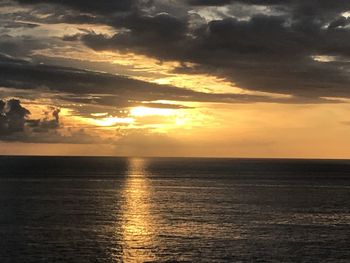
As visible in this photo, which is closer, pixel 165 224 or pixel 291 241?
pixel 291 241

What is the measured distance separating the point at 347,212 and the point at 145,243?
58.5m

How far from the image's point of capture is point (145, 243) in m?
75.9

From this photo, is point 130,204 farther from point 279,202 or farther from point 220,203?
point 279,202

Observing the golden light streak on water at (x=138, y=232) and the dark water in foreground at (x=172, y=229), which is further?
the golden light streak on water at (x=138, y=232)

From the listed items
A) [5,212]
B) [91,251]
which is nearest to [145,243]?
[91,251]

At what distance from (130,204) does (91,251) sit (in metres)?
62.9

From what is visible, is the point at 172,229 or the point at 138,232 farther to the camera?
the point at 172,229

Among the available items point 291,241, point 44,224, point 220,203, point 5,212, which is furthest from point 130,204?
point 291,241

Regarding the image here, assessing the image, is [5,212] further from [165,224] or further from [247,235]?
[247,235]

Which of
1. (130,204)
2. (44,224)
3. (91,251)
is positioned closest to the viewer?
(91,251)

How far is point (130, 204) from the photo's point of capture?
132125mm

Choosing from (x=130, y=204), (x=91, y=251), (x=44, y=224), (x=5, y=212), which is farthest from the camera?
(x=130, y=204)

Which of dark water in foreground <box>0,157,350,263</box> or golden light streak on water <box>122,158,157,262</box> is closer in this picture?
dark water in foreground <box>0,157,350,263</box>

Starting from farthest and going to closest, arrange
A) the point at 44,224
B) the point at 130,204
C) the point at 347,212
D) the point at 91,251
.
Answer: the point at 130,204
the point at 347,212
the point at 44,224
the point at 91,251
